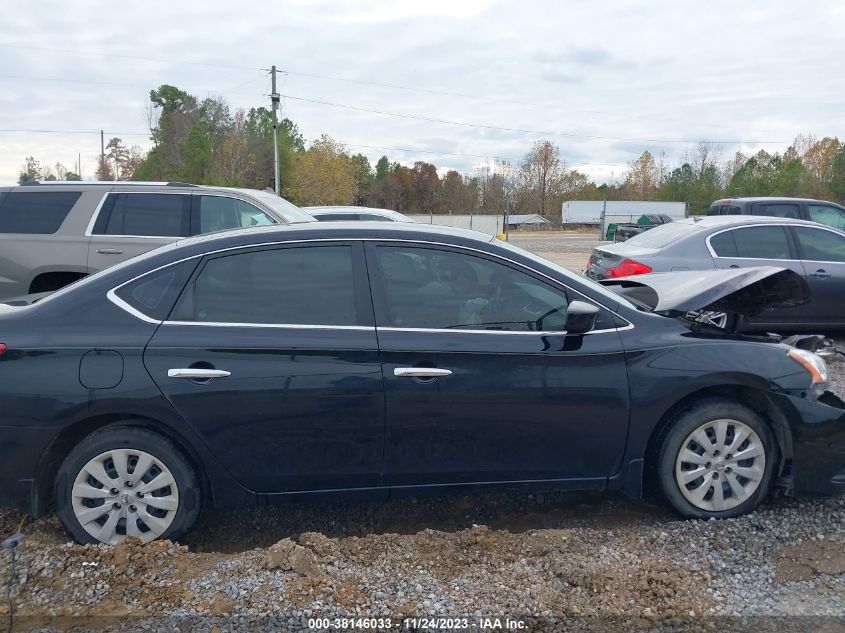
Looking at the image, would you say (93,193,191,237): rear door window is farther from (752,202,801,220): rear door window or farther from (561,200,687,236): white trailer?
(561,200,687,236): white trailer

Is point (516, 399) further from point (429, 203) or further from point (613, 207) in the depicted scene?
point (429, 203)

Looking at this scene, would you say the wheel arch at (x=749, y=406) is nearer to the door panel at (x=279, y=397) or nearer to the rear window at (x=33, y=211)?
the door panel at (x=279, y=397)

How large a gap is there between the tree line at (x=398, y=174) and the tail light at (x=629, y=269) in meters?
40.9

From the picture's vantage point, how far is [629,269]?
26.7 ft

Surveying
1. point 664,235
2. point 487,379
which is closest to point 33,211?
point 487,379

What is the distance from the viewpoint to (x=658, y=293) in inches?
172

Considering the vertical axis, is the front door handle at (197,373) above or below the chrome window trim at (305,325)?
below

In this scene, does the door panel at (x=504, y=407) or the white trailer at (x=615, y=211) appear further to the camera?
the white trailer at (x=615, y=211)

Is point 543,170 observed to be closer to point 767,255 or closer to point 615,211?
point 615,211

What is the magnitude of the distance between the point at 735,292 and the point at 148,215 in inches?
242

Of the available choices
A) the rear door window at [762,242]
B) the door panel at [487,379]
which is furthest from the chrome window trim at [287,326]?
the rear door window at [762,242]

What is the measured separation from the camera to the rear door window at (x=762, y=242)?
8312mm

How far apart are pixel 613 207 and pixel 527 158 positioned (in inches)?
1066

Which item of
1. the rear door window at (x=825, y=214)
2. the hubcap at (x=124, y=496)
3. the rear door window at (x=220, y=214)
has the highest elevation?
the rear door window at (x=825, y=214)
